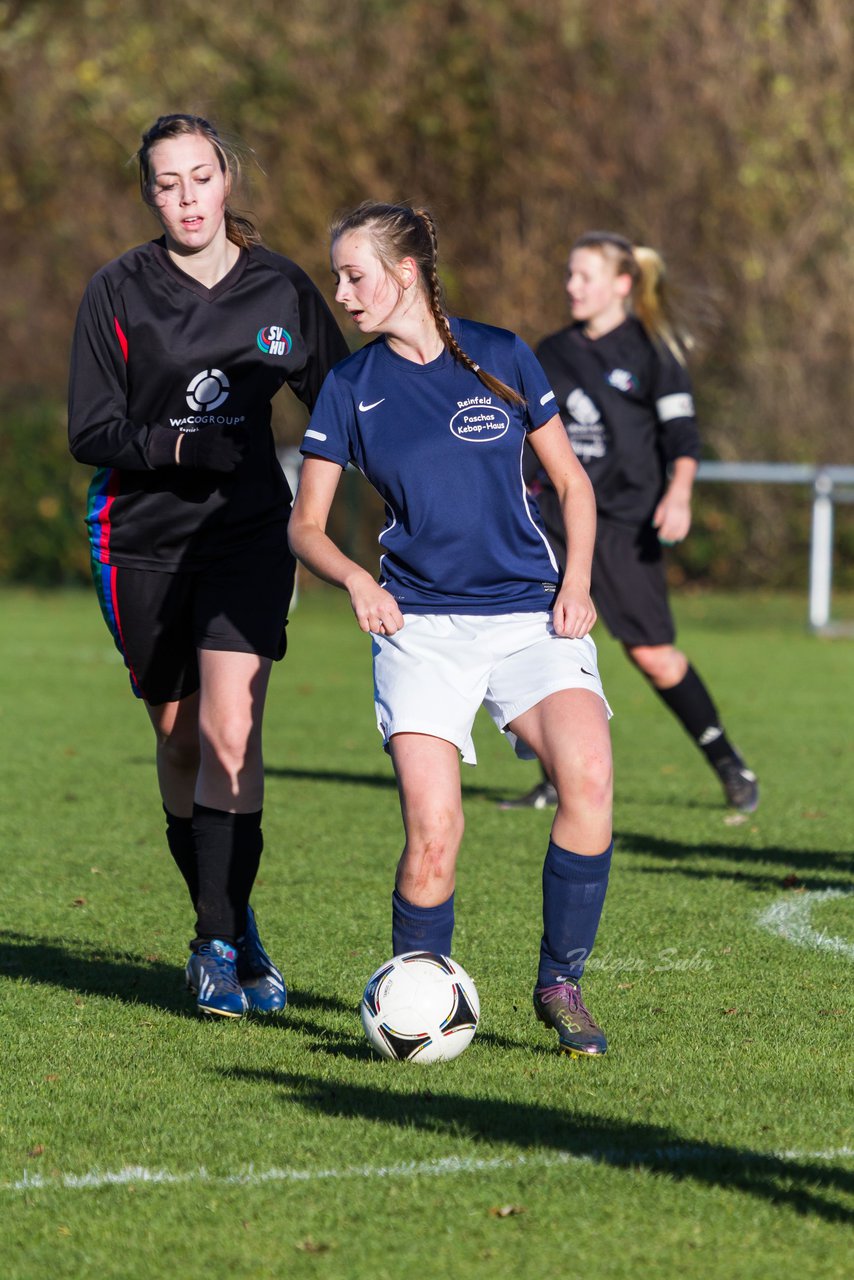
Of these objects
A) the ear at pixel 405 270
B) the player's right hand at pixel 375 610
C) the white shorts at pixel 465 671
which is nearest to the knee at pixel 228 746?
the white shorts at pixel 465 671

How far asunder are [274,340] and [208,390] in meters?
0.22

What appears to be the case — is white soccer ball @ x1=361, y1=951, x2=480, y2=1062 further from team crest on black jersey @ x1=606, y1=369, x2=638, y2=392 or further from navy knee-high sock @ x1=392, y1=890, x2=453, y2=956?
team crest on black jersey @ x1=606, y1=369, x2=638, y2=392

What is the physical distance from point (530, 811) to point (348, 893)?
78.5 inches

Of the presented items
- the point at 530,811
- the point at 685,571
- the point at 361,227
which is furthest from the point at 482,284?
the point at 361,227

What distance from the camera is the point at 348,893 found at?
624 centimetres

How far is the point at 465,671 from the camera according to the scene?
4160 millimetres

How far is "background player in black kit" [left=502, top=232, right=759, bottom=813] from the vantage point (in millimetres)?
7898

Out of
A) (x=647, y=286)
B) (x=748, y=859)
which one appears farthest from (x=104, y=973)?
(x=647, y=286)

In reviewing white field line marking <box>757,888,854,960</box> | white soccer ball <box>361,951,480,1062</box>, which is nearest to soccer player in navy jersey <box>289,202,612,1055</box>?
white soccer ball <box>361,951,480,1062</box>

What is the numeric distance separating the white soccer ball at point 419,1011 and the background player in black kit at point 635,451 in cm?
389

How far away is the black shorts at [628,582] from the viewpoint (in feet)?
26.2

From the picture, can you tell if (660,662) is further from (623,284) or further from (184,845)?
(184,845)

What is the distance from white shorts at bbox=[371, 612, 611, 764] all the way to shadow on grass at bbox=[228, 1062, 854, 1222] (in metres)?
0.77

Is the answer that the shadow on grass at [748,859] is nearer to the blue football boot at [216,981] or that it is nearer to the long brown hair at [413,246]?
the blue football boot at [216,981]
